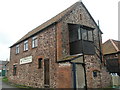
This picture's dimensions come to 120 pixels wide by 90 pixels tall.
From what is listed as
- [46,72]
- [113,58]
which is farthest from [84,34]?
[113,58]

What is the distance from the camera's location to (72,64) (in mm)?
11320

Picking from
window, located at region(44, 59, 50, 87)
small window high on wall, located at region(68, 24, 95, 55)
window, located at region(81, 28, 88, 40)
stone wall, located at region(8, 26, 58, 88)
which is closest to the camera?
small window high on wall, located at region(68, 24, 95, 55)

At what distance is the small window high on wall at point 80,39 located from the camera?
507 inches

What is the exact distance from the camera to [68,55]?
44.2ft

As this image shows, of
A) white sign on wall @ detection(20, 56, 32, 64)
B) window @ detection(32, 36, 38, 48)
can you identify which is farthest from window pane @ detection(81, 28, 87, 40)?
white sign on wall @ detection(20, 56, 32, 64)

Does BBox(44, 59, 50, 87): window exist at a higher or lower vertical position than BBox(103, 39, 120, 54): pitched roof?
lower

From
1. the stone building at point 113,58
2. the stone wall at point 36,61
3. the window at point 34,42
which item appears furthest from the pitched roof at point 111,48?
the window at point 34,42

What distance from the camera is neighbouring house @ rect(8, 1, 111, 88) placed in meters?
11.8

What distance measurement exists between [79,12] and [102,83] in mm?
8166

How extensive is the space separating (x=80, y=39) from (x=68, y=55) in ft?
6.63

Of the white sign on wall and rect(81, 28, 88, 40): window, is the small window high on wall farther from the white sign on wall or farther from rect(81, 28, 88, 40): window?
the white sign on wall

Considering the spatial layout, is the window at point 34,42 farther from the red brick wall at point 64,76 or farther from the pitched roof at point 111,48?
the pitched roof at point 111,48

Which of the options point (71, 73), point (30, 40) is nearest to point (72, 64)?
point (71, 73)

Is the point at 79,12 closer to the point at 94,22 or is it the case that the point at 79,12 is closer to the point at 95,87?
the point at 94,22
